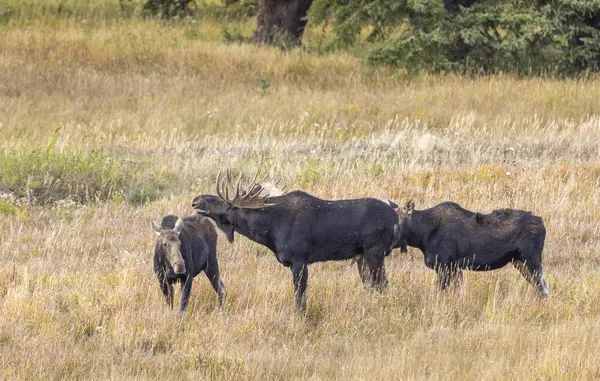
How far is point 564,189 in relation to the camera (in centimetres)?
1395

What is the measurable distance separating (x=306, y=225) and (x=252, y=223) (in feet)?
1.71

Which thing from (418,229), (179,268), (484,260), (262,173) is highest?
(179,268)

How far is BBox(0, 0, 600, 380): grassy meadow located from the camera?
25.4ft

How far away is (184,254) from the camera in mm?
8469

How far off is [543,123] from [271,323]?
1319 centimetres

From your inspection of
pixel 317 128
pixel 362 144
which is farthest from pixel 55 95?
pixel 362 144

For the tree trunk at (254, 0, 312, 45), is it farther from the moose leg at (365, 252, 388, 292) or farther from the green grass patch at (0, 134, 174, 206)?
the moose leg at (365, 252, 388, 292)

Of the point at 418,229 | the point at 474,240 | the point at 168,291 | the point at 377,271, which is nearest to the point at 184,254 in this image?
the point at 168,291

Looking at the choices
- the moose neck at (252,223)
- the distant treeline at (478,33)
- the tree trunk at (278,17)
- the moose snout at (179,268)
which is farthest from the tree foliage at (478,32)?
the moose snout at (179,268)

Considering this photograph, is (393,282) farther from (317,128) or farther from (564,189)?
(317,128)

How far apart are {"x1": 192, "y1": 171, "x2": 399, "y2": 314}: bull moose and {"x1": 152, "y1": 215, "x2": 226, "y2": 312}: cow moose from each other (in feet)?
0.68

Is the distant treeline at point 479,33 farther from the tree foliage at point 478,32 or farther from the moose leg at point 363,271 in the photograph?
the moose leg at point 363,271

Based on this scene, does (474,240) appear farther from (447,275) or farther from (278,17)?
(278,17)

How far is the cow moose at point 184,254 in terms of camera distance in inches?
322
